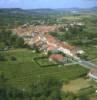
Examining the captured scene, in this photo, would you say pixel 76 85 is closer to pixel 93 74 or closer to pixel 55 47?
pixel 93 74

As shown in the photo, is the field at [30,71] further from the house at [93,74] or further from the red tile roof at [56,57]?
the red tile roof at [56,57]

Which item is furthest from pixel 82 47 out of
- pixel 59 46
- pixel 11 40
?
pixel 11 40

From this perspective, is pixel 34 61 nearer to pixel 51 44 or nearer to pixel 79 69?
pixel 79 69

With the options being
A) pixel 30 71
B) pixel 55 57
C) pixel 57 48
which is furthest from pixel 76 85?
pixel 57 48

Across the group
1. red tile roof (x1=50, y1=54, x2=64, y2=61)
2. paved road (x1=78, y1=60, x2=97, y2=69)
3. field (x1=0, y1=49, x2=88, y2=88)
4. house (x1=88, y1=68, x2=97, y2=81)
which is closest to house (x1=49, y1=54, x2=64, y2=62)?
red tile roof (x1=50, y1=54, x2=64, y2=61)

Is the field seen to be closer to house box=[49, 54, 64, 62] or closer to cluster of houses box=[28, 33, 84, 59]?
house box=[49, 54, 64, 62]

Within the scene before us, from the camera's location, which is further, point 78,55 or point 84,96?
point 78,55

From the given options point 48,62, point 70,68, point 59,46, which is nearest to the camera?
point 70,68

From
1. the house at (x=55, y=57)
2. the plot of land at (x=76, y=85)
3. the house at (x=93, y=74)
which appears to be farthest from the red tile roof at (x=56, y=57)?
the plot of land at (x=76, y=85)
